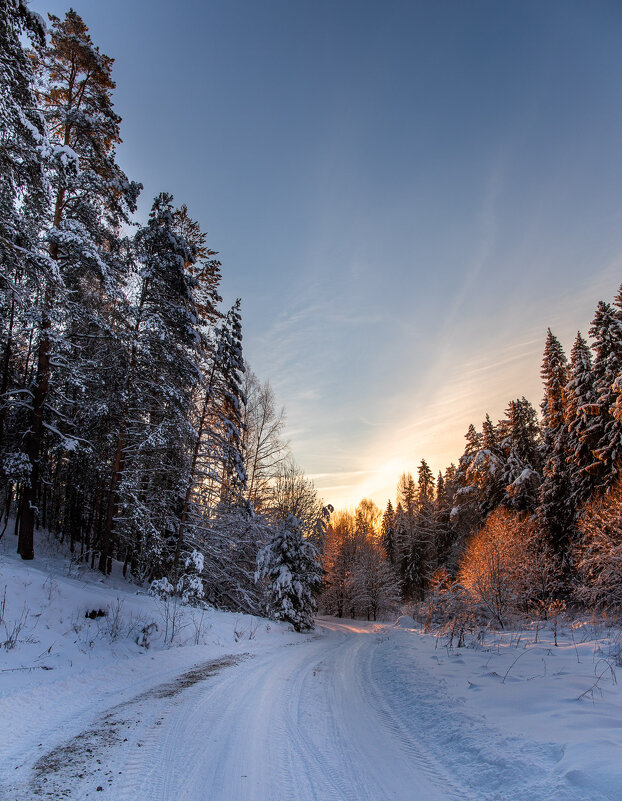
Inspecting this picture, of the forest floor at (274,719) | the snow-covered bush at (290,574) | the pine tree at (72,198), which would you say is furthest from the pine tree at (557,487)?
the pine tree at (72,198)

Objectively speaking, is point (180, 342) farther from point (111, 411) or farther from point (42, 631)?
point (42, 631)

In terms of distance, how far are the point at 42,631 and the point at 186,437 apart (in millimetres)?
7767

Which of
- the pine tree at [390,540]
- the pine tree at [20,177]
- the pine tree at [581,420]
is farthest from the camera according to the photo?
the pine tree at [390,540]

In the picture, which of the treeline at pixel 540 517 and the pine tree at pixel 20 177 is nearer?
the pine tree at pixel 20 177

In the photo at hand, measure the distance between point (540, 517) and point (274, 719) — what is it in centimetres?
2469

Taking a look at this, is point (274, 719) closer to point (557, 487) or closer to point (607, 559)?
point (607, 559)

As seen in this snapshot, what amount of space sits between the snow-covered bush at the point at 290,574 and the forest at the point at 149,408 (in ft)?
0.31

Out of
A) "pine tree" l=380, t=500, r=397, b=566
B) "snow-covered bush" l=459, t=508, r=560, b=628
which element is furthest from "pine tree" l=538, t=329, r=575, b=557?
"pine tree" l=380, t=500, r=397, b=566

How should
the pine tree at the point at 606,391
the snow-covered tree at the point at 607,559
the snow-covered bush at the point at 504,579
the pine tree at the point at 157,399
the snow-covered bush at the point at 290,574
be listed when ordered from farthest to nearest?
the pine tree at the point at 606,391 < the snow-covered bush at the point at 290,574 < the snow-covered bush at the point at 504,579 < the snow-covered tree at the point at 607,559 < the pine tree at the point at 157,399

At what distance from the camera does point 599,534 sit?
48.4ft

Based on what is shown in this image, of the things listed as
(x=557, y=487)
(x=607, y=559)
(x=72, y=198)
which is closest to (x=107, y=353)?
(x=72, y=198)

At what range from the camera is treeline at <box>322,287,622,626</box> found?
1483cm

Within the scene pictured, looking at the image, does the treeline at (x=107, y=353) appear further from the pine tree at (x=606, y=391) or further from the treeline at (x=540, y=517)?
the pine tree at (x=606, y=391)

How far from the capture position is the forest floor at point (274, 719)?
3.29 m
